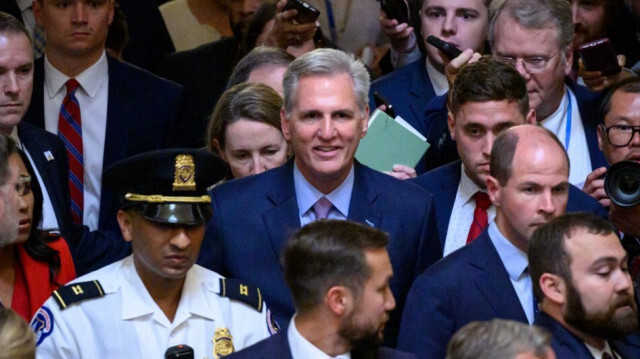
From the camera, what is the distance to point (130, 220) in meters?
4.62

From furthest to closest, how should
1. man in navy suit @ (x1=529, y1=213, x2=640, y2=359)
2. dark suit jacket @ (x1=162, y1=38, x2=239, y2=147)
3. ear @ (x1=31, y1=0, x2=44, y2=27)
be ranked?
dark suit jacket @ (x1=162, y1=38, x2=239, y2=147), ear @ (x1=31, y1=0, x2=44, y2=27), man in navy suit @ (x1=529, y1=213, x2=640, y2=359)

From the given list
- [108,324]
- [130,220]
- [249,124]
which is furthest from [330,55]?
[108,324]

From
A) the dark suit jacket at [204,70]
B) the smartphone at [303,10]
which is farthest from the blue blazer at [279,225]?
the dark suit jacket at [204,70]

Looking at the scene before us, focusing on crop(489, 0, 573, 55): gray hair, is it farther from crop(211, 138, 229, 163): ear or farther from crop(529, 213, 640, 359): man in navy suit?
crop(529, 213, 640, 359): man in navy suit

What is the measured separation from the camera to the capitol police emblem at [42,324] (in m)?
4.43

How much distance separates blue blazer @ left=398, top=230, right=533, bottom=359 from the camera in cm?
473

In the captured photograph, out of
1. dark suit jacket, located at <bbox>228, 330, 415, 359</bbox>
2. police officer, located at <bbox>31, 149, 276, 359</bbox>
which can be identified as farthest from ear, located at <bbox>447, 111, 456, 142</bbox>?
dark suit jacket, located at <bbox>228, 330, 415, 359</bbox>

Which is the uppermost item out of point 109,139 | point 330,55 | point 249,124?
point 330,55

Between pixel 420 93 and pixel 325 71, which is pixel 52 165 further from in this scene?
pixel 420 93

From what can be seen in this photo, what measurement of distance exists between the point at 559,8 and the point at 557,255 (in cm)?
174

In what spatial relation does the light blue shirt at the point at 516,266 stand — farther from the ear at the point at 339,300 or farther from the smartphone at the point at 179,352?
the smartphone at the point at 179,352

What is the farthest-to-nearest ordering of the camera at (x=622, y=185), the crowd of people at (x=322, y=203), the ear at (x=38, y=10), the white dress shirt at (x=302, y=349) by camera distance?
the ear at (x=38, y=10), the camera at (x=622, y=185), the crowd of people at (x=322, y=203), the white dress shirt at (x=302, y=349)

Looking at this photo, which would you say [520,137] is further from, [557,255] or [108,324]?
[108,324]

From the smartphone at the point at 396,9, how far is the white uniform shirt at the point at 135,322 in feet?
7.49
